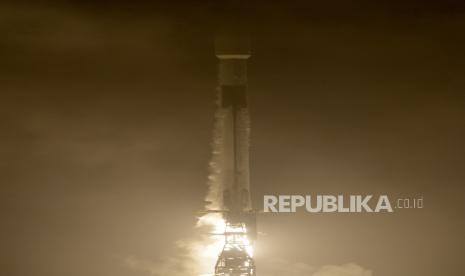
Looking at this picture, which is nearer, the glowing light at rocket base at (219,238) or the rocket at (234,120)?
the rocket at (234,120)

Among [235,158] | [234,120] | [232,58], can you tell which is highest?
[232,58]

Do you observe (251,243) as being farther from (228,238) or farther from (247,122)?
(247,122)

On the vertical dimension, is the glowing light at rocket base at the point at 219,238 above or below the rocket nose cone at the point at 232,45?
below

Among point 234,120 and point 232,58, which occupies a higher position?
point 232,58

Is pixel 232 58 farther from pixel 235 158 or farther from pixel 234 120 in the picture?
pixel 235 158

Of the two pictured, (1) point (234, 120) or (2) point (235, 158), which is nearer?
(1) point (234, 120)

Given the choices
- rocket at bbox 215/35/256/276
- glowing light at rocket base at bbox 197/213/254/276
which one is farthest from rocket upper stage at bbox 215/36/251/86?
glowing light at rocket base at bbox 197/213/254/276

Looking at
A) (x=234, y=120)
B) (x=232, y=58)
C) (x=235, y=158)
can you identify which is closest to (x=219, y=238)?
(x=235, y=158)

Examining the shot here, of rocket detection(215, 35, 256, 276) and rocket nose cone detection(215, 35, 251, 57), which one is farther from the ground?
rocket nose cone detection(215, 35, 251, 57)

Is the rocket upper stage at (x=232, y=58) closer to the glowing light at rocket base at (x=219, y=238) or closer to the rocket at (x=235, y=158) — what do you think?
the rocket at (x=235, y=158)

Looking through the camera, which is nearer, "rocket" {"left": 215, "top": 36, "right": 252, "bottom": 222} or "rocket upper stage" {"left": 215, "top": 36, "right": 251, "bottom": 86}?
"rocket upper stage" {"left": 215, "top": 36, "right": 251, "bottom": 86}

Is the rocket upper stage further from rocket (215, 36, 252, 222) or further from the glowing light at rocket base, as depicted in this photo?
the glowing light at rocket base

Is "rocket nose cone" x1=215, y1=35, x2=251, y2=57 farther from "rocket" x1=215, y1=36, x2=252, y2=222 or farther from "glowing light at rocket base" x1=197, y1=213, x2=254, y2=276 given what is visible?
"glowing light at rocket base" x1=197, y1=213, x2=254, y2=276

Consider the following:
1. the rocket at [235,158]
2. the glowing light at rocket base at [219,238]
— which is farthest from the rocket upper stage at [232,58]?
the glowing light at rocket base at [219,238]
